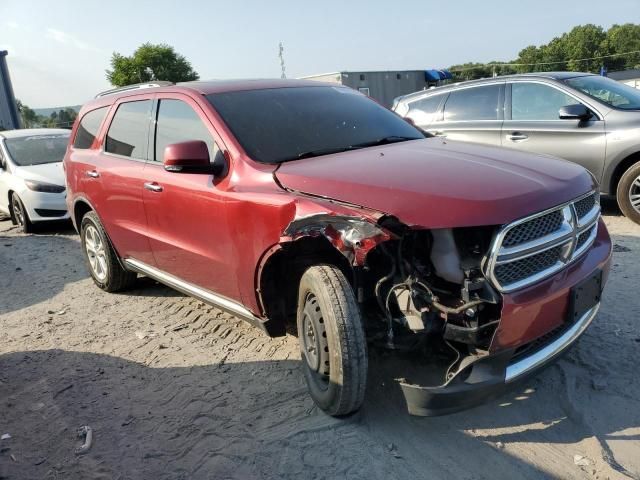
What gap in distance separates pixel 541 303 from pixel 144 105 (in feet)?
11.1

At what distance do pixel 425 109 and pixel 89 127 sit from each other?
468 centimetres

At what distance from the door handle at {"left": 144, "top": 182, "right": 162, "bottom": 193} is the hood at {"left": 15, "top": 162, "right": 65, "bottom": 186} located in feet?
17.5

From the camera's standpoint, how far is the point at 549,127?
651 centimetres

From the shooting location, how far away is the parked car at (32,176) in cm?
849

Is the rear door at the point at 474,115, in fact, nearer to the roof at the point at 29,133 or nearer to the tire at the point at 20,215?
the tire at the point at 20,215

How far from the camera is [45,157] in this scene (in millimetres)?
9391

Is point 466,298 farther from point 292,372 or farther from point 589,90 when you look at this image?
point 589,90

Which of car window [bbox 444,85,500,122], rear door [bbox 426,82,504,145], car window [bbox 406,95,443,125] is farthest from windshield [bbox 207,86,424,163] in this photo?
car window [bbox 406,95,443,125]

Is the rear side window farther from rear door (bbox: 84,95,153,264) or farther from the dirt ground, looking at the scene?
the dirt ground

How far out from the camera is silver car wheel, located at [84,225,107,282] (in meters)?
5.25

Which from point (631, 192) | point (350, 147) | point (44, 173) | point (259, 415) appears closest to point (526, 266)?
point (350, 147)

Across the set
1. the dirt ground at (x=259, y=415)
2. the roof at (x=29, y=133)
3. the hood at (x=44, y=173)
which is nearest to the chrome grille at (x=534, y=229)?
the dirt ground at (x=259, y=415)

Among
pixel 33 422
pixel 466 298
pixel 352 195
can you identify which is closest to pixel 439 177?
pixel 352 195

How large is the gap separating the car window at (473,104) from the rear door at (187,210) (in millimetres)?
4568
